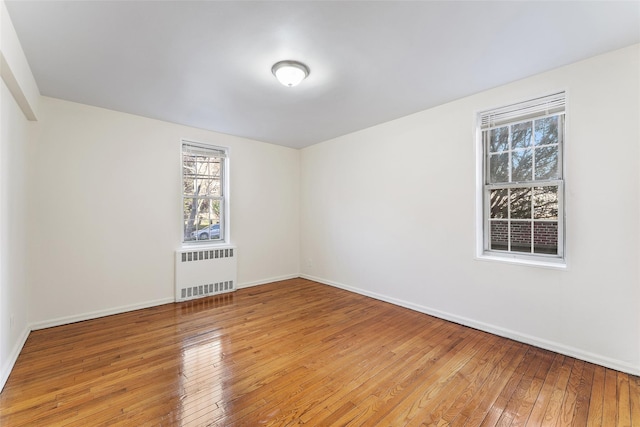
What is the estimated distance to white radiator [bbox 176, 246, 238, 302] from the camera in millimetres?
4023

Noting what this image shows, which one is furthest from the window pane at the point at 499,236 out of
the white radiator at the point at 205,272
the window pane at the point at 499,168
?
the white radiator at the point at 205,272

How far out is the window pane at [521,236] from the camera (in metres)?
2.86

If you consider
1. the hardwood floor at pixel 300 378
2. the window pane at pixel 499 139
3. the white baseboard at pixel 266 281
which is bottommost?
the hardwood floor at pixel 300 378

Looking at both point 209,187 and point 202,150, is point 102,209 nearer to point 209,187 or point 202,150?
point 209,187

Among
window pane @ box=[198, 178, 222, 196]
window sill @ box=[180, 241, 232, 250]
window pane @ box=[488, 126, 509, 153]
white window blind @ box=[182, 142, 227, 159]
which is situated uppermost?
white window blind @ box=[182, 142, 227, 159]

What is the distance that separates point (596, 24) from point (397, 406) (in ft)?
10.1

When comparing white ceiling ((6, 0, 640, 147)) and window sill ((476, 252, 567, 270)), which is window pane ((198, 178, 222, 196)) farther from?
window sill ((476, 252, 567, 270))

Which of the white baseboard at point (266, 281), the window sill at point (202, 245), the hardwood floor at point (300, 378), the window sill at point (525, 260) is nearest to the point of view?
the hardwood floor at point (300, 378)

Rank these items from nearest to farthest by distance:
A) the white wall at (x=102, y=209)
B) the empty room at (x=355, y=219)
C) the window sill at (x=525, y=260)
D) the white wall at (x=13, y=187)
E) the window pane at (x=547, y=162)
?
the empty room at (x=355, y=219) → the white wall at (x=13, y=187) → the window sill at (x=525, y=260) → the window pane at (x=547, y=162) → the white wall at (x=102, y=209)

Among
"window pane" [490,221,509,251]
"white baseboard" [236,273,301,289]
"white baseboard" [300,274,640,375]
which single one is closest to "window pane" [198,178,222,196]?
"white baseboard" [236,273,301,289]

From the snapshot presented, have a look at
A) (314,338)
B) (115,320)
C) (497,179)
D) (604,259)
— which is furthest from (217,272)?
(604,259)

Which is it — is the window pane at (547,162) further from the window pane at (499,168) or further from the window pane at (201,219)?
the window pane at (201,219)

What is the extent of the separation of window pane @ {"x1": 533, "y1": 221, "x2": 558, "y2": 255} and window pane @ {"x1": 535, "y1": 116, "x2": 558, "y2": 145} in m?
0.82

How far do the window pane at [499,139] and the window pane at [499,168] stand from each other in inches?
3.0
